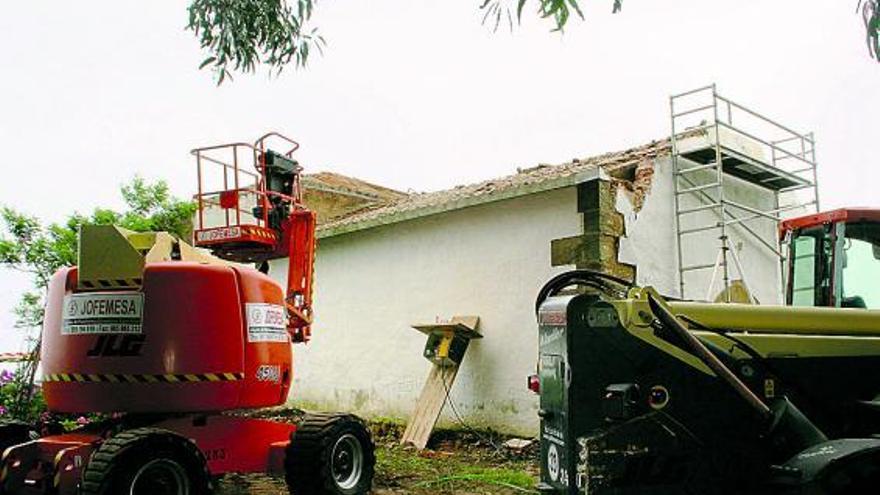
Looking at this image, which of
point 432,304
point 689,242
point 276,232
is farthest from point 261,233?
point 689,242

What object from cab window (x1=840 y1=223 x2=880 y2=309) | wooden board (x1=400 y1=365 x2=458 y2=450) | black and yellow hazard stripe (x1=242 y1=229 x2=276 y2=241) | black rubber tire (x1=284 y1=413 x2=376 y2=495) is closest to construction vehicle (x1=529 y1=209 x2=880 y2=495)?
cab window (x1=840 y1=223 x2=880 y2=309)

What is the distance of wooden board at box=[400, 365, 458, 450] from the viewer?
403 inches

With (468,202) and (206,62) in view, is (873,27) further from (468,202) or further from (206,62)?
(468,202)

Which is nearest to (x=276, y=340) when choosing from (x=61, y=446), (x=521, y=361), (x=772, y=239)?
(x=61, y=446)

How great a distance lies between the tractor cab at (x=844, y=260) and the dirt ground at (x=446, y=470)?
119 inches

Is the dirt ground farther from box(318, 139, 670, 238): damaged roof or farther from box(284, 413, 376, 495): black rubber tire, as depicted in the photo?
box(318, 139, 670, 238): damaged roof

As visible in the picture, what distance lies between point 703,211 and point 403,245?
427 centimetres

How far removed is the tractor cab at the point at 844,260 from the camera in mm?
5773

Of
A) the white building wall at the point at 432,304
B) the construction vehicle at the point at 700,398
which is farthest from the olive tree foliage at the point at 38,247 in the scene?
the construction vehicle at the point at 700,398

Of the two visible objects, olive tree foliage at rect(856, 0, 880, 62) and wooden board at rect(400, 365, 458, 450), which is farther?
wooden board at rect(400, 365, 458, 450)

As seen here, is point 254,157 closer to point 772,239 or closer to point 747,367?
point 747,367

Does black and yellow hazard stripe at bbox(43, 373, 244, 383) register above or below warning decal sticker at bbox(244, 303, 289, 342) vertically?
below

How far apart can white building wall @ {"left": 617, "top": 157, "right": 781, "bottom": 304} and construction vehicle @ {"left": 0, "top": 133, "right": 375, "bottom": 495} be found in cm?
486

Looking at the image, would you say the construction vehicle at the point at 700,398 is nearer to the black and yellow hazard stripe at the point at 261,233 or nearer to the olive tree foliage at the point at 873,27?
the olive tree foliage at the point at 873,27
